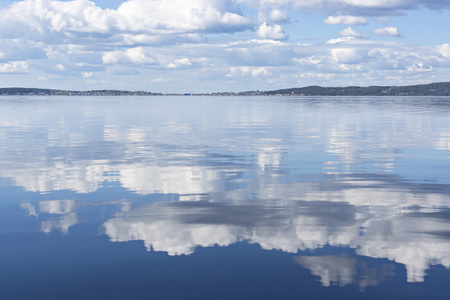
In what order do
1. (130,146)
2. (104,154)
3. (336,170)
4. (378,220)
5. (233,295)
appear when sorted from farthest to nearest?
(130,146)
(104,154)
(336,170)
(378,220)
(233,295)

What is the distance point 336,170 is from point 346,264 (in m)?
16.9

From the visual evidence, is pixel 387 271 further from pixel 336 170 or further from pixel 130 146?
pixel 130 146

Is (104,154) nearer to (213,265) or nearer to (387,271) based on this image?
(213,265)

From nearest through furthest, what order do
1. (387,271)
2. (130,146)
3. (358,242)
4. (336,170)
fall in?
(387,271)
(358,242)
(336,170)
(130,146)

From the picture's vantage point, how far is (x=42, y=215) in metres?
20.4

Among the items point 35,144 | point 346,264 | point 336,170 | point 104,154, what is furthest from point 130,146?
point 346,264

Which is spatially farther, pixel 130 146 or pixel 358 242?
pixel 130 146

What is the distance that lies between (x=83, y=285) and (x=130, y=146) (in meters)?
32.5

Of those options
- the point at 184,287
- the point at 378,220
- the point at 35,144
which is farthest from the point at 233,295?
the point at 35,144

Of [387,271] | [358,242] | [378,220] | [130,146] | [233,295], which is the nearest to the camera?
[233,295]

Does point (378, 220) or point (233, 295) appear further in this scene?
point (378, 220)

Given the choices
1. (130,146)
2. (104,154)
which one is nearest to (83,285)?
(104,154)

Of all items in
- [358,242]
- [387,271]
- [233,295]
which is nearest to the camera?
[233,295]

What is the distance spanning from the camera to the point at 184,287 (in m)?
13.2
